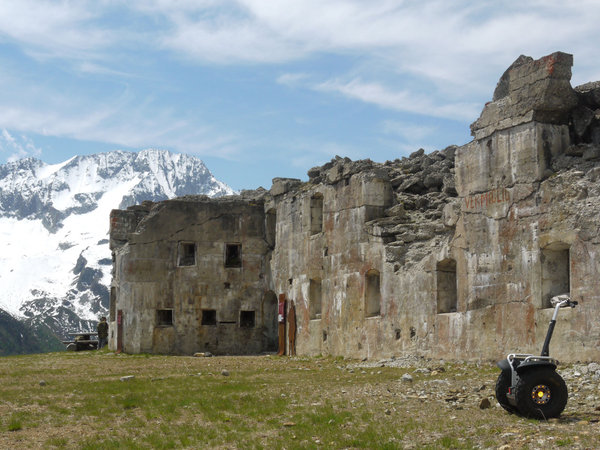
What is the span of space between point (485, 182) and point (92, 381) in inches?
340

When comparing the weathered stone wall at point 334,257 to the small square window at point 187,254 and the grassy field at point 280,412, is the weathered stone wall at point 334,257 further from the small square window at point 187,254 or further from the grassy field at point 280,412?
the small square window at point 187,254

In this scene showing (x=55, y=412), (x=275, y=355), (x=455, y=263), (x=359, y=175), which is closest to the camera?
(x=55, y=412)

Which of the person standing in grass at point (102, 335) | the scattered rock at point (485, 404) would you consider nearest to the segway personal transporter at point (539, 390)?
the scattered rock at point (485, 404)

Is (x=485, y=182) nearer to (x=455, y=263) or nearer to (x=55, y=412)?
Answer: (x=455, y=263)

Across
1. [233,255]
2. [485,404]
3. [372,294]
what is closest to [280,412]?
[485,404]

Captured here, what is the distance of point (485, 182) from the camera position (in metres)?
16.8

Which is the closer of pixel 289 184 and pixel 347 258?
pixel 347 258

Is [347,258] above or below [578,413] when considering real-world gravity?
above

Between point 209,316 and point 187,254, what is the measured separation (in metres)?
2.21

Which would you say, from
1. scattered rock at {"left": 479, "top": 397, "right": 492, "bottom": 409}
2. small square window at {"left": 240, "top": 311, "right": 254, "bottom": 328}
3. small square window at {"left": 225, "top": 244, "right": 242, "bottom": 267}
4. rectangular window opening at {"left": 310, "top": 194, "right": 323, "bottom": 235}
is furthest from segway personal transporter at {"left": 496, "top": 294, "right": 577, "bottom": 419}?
small square window at {"left": 225, "top": 244, "right": 242, "bottom": 267}

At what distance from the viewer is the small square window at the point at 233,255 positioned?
28719mm

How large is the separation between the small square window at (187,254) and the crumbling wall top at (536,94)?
14202mm

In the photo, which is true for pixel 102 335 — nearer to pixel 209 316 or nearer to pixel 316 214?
pixel 209 316

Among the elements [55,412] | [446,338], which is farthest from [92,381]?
[446,338]
